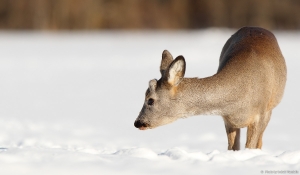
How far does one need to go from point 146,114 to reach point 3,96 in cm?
967

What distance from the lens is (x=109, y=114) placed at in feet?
46.6

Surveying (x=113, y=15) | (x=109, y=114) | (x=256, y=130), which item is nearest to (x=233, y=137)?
(x=256, y=130)

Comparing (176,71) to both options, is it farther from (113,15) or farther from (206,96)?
(113,15)

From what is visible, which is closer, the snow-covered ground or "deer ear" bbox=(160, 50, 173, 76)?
the snow-covered ground

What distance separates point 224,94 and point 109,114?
22.3 feet

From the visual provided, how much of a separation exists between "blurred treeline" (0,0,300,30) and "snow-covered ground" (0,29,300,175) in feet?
5.74

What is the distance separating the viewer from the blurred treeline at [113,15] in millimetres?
35156

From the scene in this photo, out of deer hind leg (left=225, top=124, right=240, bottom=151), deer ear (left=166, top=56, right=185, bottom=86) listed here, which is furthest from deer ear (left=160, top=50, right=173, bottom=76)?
deer hind leg (left=225, top=124, right=240, bottom=151)

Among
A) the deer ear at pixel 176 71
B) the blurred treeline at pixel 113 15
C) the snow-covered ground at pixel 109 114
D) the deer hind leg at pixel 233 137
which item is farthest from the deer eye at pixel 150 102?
the blurred treeline at pixel 113 15

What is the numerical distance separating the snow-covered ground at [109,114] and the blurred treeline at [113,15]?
175 cm

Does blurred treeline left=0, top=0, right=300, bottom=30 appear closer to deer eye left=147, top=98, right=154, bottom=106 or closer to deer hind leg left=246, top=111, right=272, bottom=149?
deer hind leg left=246, top=111, right=272, bottom=149

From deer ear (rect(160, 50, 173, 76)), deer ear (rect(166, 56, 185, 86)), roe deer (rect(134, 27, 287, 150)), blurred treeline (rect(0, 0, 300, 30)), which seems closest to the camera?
deer ear (rect(166, 56, 185, 86))

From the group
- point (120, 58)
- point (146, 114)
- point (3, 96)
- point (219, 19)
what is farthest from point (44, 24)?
point (146, 114)

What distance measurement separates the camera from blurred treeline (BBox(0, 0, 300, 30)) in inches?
1384
